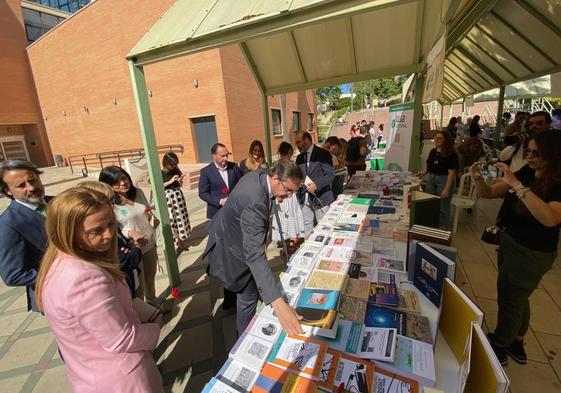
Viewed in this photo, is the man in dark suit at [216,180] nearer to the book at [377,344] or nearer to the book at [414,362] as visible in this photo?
the book at [377,344]

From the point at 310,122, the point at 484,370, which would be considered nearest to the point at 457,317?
the point at 484,370

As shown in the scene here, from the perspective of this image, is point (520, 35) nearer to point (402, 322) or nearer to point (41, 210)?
point (402, 322)

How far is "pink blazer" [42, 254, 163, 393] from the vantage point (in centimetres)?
102

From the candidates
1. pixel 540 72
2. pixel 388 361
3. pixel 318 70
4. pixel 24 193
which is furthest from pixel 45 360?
pixel 540 72

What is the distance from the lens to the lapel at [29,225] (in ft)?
5.49

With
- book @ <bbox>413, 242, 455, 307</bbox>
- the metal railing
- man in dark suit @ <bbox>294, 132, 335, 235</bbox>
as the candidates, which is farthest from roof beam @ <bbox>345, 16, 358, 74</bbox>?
the metal railing

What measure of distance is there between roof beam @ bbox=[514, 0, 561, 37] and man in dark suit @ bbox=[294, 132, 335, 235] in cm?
396

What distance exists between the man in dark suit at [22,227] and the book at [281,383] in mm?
1551

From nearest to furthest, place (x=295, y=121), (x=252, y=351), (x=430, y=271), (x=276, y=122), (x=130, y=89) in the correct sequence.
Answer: (x=252, y=351)
(x=430, y=271)
(x=130, y=89)
(x=276, y=122)
(x=295, y=121)

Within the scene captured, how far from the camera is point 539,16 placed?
4227 mm

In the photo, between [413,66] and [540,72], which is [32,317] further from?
[540,72]

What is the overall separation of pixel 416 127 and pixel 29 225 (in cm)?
532

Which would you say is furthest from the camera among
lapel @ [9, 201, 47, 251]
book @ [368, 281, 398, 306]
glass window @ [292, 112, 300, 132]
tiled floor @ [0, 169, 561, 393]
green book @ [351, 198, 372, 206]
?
glass window @ [292, 112, 300, 132]

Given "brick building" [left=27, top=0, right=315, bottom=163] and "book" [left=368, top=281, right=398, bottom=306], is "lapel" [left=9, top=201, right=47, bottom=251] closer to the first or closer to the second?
"book" [left=368, top=281, right=398, bottom=306]
